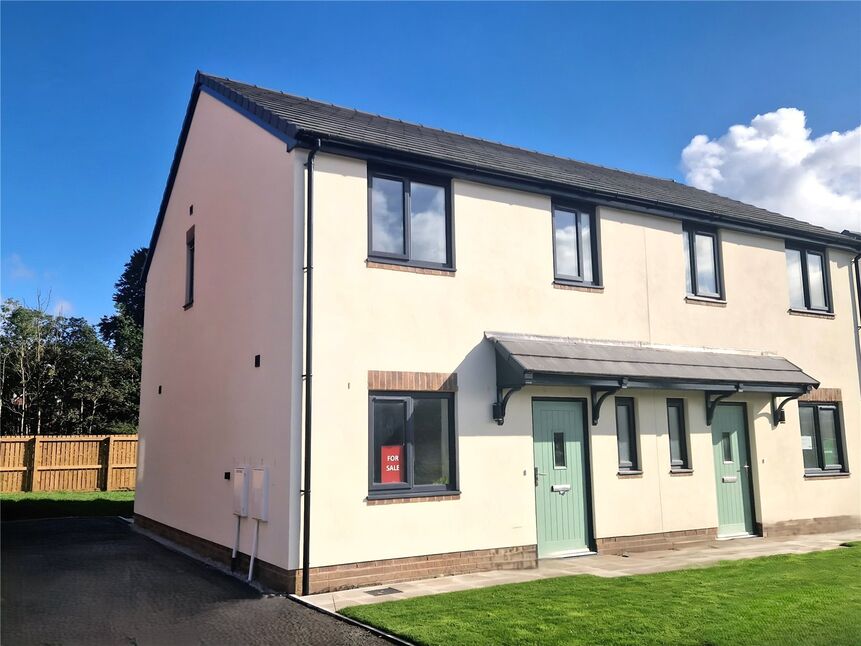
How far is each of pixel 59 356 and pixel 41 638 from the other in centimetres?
2735

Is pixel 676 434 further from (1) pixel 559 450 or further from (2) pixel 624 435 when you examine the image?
(1) pixel 559 450

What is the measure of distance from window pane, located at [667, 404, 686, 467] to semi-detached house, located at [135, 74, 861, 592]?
51 millimetres

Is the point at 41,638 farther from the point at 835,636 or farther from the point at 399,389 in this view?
the point at 835,636

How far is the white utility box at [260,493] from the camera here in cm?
963

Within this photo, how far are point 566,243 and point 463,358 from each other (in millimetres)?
3145

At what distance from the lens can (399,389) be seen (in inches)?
396

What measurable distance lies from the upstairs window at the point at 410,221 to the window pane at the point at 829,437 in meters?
9.27

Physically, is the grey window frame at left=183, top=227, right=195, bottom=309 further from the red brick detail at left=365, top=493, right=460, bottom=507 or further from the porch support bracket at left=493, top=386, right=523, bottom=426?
the porch support bracket at left=493, top=386, right=523, bottom=426

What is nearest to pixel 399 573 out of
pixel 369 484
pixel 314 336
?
pixel 369 484

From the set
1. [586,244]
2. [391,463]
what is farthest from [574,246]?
[391,463]

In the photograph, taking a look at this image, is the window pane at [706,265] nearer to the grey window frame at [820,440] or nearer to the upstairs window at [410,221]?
the grey window frame at [820,440]

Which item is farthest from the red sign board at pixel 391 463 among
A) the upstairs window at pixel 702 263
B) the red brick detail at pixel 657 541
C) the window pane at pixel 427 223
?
the upstairs window at pixel 702 263

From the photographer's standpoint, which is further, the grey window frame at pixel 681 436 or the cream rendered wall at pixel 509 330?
the grey window frame at pixel 681 436

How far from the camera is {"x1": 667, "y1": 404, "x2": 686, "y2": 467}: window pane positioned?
42.2ft
